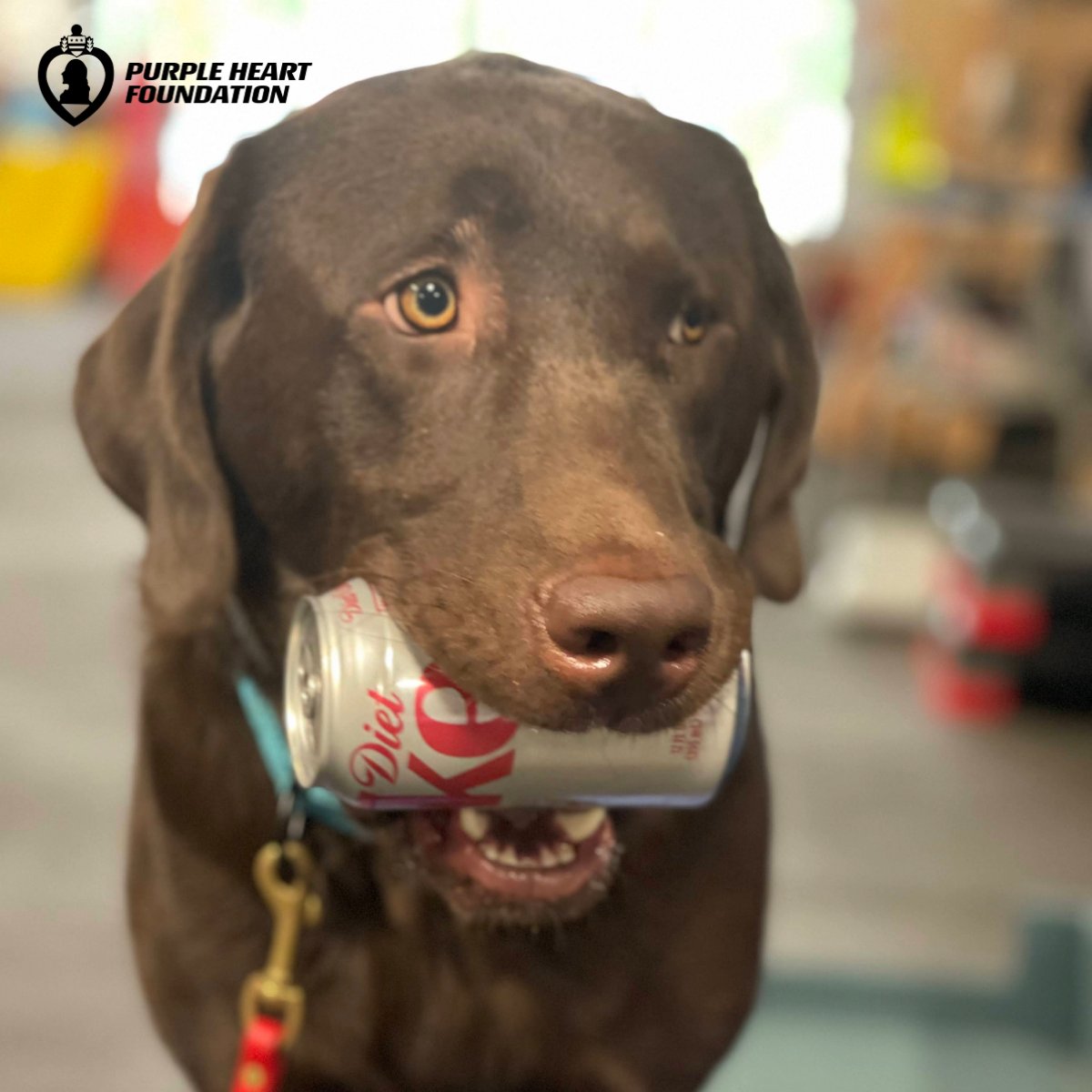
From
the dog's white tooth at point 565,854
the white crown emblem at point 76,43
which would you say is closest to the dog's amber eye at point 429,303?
the white crown emblem at point 76,43

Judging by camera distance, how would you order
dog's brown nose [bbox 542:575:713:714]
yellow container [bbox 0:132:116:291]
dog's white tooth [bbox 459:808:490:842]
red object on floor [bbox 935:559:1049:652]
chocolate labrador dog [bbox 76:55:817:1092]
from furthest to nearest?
1. red object on floor [bbox 935:559:1049:652]
2. yellow container [bbox 0:132:116:291]
3. dog's white tooth [bbox 459:808:490:842]
4. chocolate labrador dog [bbox 76:55:817:1092]
5. dog's brown nose [bbox 542:575:713:714]

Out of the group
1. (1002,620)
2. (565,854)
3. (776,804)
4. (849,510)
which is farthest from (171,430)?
(849,510)

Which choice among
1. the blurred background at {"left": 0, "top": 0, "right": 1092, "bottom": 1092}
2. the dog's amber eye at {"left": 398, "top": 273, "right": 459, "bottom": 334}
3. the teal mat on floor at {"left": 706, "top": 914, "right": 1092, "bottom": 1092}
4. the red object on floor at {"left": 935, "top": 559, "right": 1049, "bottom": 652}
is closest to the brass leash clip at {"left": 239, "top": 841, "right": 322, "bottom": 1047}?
the blurred background at {"left": 0, "top": 0, "right": 1092, "bottom": 1092}

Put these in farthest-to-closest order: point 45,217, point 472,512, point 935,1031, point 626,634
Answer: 1. point 935,1031
2. point 45,217
3. point 472,512
4. point 626,634

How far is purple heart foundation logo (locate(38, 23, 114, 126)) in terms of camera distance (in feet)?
2.24

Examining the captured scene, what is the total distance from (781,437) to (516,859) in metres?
0.36

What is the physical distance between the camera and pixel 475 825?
2.91 ft

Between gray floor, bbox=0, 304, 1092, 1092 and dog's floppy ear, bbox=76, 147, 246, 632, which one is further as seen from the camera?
gray floor, bbox=0, 304, 1092, 1092

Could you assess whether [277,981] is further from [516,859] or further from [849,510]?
[849,510]

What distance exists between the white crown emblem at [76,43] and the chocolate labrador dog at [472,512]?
150 mm

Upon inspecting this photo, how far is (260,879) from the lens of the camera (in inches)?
38.7

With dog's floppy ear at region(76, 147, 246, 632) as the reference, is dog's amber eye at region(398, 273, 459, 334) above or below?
above

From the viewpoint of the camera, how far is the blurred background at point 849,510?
774 mm

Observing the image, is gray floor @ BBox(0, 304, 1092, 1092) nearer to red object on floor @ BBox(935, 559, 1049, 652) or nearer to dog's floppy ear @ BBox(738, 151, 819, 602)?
red object on floor @ BBox(935, 559, 1049, 652)
